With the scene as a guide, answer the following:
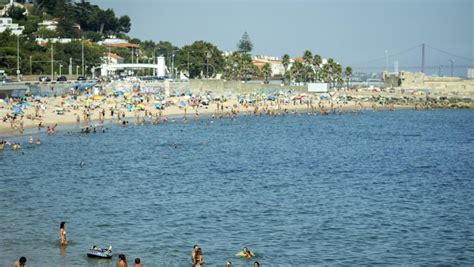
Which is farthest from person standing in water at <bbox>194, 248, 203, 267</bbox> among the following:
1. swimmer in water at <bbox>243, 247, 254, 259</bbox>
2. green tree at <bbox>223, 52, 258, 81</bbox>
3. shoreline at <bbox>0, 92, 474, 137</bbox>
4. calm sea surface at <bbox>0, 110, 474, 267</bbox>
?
green tree at <bbox>223, 52, 258, 81</bbox>

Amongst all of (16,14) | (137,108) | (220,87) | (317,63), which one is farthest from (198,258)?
(16,14)

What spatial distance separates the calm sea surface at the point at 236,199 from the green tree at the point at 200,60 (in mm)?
56218

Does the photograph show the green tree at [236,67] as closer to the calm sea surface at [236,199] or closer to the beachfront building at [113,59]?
the beachfront building at [113,59]

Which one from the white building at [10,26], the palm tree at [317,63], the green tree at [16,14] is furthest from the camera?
the green tree at [16,14]

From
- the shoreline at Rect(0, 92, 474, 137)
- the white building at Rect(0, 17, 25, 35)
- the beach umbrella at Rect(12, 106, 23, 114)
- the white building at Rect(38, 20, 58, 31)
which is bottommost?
the shoreline at Rect(0, 92, 474, 137)

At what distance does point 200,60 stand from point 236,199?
8969cm

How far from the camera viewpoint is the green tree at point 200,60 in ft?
408

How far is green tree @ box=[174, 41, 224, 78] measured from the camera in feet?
408

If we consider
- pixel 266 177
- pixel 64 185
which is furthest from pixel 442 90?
pixel 64 185

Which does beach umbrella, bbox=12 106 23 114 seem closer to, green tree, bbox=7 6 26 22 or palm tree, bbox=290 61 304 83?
palm tree, bbox=290 61 304 83

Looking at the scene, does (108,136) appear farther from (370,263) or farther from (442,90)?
(442,90)

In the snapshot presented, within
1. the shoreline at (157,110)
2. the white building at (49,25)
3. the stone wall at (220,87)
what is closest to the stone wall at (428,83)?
the shoreline at (157,110)

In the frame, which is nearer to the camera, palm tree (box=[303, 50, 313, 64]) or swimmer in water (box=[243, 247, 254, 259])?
swimmer in water (box=[243, 247, 254, 259])

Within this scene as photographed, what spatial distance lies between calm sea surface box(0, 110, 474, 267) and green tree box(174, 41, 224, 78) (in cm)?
5622
